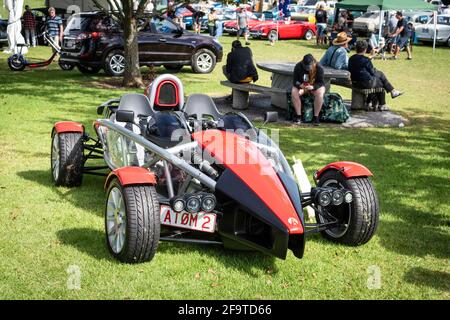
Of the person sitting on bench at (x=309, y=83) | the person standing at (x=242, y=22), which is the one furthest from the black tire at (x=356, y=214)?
the person standing at (x=242, y=22)

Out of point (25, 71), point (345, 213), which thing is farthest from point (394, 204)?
point (25, 71)

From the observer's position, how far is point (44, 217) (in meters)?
6.91

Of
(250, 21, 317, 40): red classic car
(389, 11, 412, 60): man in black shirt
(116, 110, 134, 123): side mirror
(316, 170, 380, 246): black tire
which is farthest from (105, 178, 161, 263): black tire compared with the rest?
(250, 21, 317, 40): red classic car

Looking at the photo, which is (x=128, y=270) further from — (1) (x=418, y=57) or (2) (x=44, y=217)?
(1) (x=418, y=57)

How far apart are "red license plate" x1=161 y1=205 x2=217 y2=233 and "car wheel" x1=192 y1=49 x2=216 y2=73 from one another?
1488 centimetres

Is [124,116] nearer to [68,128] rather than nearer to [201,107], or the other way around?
[201,107]

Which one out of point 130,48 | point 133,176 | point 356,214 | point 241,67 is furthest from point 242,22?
point 133,176

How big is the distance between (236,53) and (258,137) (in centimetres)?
800

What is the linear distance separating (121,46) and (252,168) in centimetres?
1353

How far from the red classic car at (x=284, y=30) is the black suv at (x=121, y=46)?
11905 mm

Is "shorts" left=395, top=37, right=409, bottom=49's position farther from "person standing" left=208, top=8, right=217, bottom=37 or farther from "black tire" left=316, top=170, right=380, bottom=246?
"black tire" left=316, top=170, right=380, bottom=246

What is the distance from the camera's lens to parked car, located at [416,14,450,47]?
32.1 metres

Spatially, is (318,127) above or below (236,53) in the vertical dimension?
below

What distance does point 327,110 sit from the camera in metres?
13.1
